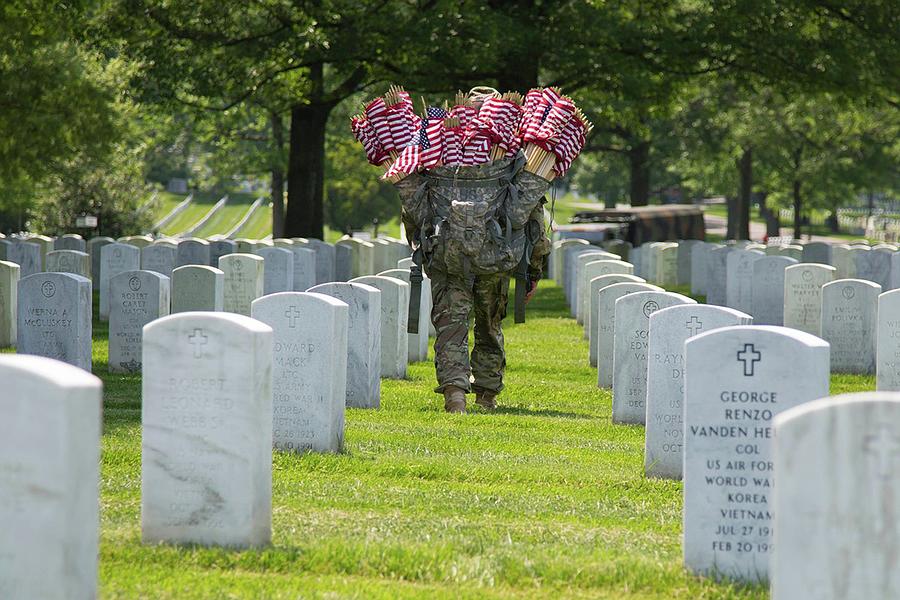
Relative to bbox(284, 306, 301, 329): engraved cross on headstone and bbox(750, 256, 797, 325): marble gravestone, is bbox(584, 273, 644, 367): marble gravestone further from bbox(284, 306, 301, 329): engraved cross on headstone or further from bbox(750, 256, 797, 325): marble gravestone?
bbox(284, 306, 301, 329): engraved cross on headstone

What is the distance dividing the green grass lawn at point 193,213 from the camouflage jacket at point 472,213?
76911mm

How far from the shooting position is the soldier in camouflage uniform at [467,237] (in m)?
11.7

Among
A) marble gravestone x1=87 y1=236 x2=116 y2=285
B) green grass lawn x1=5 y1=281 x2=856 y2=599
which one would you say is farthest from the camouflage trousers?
marble gravestone x1=87 y1=236 x2=116 y2=285

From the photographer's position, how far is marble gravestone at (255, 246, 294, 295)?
21.3 metres

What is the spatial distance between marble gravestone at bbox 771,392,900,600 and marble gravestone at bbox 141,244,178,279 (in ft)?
62.5

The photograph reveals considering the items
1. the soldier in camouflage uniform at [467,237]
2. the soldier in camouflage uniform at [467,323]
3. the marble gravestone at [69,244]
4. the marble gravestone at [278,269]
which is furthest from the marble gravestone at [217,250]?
the soldier in camouflage uniform at [467,237]

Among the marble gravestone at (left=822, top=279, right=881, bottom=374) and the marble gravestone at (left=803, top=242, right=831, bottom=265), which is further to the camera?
the marble gravestone at (left=803, top=242, right=831, bottom=265)

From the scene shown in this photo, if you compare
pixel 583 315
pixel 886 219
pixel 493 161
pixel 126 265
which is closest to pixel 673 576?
pixel 493 161

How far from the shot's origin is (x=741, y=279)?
2244cm

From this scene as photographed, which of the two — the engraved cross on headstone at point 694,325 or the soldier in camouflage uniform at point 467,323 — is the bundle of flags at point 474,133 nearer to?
the soldier in camouflage uniform at point 467,323

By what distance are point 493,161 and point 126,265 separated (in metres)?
Result: 12.5

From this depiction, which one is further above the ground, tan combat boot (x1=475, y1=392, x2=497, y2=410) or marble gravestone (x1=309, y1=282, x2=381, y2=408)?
marble gravestone (x1=309, y1=282, x2=381, y2=408)

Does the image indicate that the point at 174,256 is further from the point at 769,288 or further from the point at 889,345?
the point at 889,345

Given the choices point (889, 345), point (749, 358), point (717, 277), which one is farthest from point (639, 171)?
point (749, 358)
